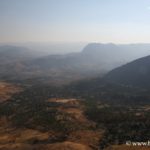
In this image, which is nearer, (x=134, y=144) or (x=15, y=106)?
(x=134, y=144)

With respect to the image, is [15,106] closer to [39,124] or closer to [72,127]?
[39,124]

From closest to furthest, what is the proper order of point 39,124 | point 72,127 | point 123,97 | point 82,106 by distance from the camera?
point 72,127, point 39,124, point 82,106, point 123,97

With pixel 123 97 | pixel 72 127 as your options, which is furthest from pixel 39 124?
pixel 123 97

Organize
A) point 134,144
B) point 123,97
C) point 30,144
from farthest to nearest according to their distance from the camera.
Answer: point 123,97 → point 30,144 → point 134,144

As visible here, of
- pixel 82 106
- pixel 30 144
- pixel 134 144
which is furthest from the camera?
pixel 82 106

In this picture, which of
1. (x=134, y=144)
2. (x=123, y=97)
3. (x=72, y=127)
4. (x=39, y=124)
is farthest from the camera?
(x=123, y=97)

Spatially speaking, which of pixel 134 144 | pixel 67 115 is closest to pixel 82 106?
pixel 67 115

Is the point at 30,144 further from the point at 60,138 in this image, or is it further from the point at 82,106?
the point at 82,106

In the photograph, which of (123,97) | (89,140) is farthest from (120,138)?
(123,97)

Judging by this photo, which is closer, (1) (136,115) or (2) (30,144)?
(2) (30,144)
